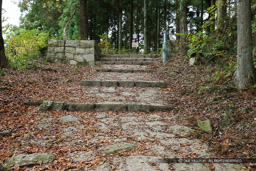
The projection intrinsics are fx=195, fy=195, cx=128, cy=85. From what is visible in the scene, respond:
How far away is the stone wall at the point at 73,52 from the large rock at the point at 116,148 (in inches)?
220

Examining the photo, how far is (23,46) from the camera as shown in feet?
23.6

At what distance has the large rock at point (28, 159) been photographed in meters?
1.90

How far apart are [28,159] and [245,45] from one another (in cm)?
353

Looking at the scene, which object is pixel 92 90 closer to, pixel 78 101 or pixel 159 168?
pixel 78 101

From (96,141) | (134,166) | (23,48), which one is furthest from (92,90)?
(23,48)

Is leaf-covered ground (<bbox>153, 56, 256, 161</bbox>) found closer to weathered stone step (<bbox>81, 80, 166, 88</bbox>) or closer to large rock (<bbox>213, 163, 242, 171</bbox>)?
large rock (<bbox>213, 163, 242, 171</bbox>)

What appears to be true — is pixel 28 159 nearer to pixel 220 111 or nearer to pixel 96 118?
pixel 96 118

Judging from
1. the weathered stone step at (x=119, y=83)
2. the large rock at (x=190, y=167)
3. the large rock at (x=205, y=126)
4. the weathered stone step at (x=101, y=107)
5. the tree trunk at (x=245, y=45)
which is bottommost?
the large rock at (x=190, y=167)

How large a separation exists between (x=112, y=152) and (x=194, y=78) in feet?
11.0

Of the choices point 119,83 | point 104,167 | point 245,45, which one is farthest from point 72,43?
point 104,167

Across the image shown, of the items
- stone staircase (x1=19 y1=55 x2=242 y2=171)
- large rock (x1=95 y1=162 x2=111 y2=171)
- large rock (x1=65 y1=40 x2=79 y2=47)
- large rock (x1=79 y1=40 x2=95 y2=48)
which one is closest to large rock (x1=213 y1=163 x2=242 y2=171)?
stone staircase (x1=19 y1=55 x2=242 y2=171)

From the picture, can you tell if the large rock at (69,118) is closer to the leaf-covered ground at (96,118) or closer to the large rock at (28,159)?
the leaf-covered ground at (96,118)

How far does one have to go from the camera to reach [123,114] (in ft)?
11.3

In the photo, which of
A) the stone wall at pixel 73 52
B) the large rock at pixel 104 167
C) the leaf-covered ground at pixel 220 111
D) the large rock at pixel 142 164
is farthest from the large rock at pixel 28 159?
the stone wall at pixel 73 52
